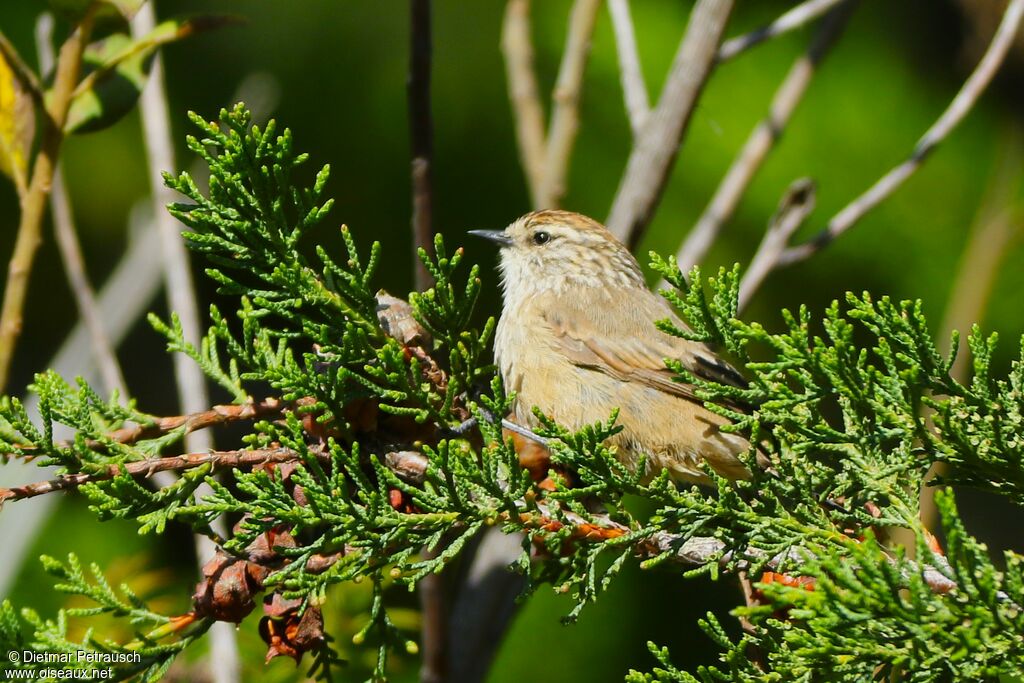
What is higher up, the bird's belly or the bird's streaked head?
the bird's streaked head

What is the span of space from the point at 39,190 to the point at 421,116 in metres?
1.15

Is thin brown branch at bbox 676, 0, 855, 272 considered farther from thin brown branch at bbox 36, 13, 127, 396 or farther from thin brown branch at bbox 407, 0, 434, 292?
thin brown branch at bbox 36, 13, 127, 396

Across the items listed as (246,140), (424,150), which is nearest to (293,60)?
(424,150)

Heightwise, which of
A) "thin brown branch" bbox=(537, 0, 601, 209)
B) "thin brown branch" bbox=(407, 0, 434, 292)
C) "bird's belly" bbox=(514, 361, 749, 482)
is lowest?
"bird's belly" bbox=(514, 361, 749, 482)

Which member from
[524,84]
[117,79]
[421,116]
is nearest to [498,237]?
[524,84]

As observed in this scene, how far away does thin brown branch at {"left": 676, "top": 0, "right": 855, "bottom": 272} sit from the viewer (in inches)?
161

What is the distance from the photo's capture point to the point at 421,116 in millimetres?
3225

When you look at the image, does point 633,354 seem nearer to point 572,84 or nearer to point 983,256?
point 572,84

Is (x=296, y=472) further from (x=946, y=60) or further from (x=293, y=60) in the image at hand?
(x=946, y=60)

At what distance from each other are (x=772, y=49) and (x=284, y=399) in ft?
13.8

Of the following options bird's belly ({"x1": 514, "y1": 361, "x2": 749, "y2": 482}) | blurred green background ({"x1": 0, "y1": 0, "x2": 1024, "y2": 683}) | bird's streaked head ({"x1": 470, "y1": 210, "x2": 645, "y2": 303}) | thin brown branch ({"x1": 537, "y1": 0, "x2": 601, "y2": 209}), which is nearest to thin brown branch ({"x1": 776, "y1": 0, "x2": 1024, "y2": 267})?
bird's streaked head ({"x1": 470, "y1": 210, "x2": 645, "y2": 303})

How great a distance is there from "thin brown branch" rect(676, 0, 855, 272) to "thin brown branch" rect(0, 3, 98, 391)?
2.34m

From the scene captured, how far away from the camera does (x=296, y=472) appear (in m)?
2.17

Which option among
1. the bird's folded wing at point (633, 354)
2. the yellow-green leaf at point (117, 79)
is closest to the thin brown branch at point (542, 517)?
the yellow-green leaf at point (117, 79)
